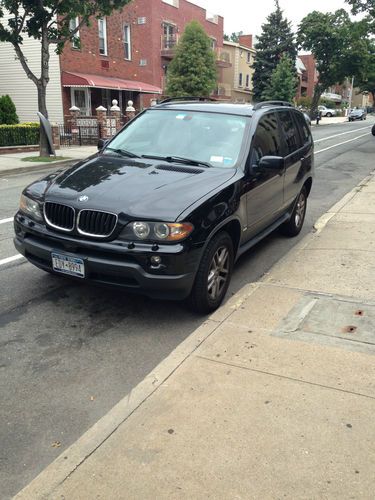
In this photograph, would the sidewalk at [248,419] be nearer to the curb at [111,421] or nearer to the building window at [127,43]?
the curb at [111,421]

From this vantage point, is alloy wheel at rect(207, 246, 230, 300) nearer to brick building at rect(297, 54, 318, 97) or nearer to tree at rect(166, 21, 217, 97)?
tree at rect(166, 21, 217, 97)

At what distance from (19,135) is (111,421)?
1752cm

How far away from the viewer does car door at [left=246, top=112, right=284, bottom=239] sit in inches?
194

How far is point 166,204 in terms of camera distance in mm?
3844

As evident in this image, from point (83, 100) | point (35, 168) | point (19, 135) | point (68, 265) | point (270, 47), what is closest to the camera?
point (68, 265)

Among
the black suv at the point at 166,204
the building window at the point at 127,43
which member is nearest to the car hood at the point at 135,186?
the black suv at the point at 166,204

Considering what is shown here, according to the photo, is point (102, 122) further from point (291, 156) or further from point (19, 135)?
point (291, 156)

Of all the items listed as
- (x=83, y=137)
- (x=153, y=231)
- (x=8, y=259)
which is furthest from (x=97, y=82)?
(x=153, y=231)

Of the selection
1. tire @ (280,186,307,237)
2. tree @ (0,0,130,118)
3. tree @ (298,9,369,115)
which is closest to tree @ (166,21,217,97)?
tree @ (298,9,369,115)

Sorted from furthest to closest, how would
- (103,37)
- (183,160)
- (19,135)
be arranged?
(103,37) → (19,135) → (183,160)

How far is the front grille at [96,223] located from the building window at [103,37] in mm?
27352

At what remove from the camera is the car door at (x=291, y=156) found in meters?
6.10

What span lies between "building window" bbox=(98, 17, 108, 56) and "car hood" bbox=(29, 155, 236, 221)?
26443 millimetres

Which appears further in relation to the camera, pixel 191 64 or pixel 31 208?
pixel 191 64
